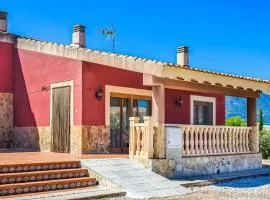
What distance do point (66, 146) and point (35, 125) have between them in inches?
82.5

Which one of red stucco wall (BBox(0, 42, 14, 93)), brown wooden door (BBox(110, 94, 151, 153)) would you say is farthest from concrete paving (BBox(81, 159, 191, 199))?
red stucco wall (BBox(0, 42, 14, 93))

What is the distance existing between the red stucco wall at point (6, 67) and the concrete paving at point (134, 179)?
6975 mm

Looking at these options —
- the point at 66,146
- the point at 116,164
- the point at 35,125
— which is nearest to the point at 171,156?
the point at 116,164

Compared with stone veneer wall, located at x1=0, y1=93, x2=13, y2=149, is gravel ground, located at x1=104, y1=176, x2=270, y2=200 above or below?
below

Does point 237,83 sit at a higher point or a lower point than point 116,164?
higher

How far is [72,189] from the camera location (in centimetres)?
948

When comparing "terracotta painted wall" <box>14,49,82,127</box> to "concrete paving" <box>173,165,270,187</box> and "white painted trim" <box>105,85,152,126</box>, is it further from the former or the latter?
"concrete paving" <box>173,165,270,187</box>

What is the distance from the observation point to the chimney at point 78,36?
15.1 meters

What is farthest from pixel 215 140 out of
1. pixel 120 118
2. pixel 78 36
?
pixel 78 36

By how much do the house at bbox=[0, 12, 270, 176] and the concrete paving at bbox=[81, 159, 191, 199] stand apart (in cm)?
48

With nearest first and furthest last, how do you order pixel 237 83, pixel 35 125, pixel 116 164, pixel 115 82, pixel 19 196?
pixel 19 196, pixel 116 164, pixel 237 83, pixel 115 82, pixel 35 125

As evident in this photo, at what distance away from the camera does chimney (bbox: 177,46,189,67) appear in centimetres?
1949

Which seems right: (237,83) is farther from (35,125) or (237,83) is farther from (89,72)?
(35,125)

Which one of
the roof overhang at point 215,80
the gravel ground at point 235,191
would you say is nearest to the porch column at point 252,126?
the roof overhang at point 215,80
